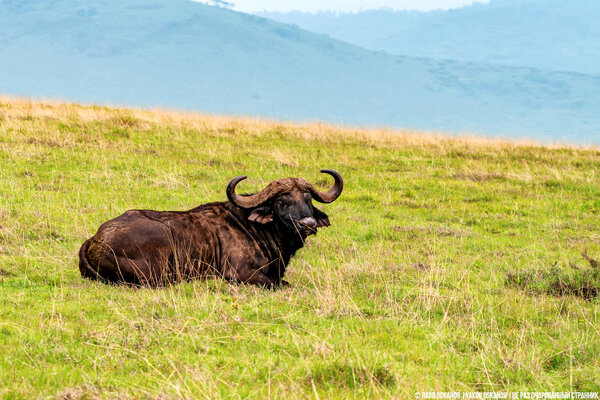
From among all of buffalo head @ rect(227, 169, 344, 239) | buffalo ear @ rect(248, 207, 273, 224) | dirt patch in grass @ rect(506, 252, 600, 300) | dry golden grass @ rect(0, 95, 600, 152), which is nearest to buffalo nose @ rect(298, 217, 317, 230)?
buffalo head @ rect(227, 169, 344, 239)

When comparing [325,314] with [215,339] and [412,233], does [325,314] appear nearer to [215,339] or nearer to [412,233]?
[215,339]

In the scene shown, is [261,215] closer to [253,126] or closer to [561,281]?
[561,281]

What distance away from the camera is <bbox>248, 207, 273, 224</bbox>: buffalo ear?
9609mm

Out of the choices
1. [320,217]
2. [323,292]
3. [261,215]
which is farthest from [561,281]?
[261,215]

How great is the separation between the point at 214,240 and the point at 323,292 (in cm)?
203

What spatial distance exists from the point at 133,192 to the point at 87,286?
299 inches

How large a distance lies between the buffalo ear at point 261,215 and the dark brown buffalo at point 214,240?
1 centimetres

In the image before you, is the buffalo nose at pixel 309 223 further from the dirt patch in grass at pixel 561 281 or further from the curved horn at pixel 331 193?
the dirt patch in grass at pixel 561 281

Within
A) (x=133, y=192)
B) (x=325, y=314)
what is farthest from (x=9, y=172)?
(x=325, y=314)

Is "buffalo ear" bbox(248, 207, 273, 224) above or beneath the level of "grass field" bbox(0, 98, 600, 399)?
above

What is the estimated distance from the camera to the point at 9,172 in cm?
1695

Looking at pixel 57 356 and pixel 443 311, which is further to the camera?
pixel 443 311

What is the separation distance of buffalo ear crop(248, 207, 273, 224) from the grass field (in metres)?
1.01

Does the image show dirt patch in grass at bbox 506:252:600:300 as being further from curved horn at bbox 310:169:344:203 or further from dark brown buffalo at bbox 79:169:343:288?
dark brown buffalo at bbox 79:169:343:288
